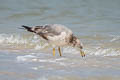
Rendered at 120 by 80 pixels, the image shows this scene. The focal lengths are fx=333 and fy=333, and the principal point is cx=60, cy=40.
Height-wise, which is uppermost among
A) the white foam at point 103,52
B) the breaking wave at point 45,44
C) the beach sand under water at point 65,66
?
the breaking wave at point 45,44

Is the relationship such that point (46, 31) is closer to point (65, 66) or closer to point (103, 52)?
point (103, 52)

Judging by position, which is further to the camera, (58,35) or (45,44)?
(45,44)

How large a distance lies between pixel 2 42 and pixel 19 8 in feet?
20.1

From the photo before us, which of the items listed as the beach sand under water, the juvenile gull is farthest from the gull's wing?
the beach sand under water

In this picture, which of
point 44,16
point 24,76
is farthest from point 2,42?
point 44,16

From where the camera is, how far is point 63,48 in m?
6.96

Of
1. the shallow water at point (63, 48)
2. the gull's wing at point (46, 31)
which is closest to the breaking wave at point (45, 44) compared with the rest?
the shallow water at point (63, 48)

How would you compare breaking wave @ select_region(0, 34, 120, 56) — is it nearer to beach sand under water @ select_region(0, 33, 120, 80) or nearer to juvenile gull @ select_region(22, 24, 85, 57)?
beach sand under water @ select_region(0, 33, 120, 80)

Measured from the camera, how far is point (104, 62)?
5.23 metres

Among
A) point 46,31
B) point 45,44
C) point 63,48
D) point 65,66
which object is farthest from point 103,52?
point 65,66

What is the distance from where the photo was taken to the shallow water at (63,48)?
4.32 m

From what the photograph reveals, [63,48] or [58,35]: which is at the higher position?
[58,35]

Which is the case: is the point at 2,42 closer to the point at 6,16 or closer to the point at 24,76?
the point at 24,76

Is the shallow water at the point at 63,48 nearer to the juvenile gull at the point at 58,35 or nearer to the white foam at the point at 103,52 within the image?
the white foam at the point at 103,52
